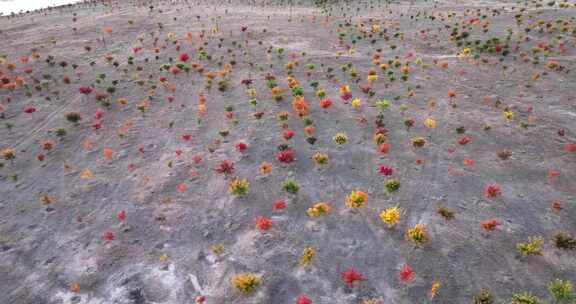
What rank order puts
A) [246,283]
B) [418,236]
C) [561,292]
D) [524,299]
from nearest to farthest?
[524,299] < [561,292] < [246,283] < [418,236]

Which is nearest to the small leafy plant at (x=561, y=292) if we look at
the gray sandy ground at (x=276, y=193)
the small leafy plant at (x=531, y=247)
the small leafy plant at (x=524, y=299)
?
the gray sandy ground at (x=276, y=193)

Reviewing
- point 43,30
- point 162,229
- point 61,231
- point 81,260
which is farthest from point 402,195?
point 43,30

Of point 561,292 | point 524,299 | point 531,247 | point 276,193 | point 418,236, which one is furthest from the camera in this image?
point 276,193

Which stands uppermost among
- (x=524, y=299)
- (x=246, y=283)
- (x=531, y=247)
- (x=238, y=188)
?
(x=238, y=188)

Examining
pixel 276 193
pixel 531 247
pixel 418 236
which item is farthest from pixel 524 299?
pixel 276 193

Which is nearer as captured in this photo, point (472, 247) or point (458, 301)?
point (458, 301)

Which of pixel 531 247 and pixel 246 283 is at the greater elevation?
pixel 531 247

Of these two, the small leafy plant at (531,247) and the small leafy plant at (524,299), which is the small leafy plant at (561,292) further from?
the small leafy plant at (531,247)

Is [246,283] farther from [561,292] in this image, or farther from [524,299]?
[561,292]

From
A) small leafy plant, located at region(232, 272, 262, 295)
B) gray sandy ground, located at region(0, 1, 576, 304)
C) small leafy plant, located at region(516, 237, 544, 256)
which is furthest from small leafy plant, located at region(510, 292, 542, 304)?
small leafy plant, located at region(232, 272, 262, 295)

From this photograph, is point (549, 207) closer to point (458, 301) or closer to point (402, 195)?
point (402, 195)

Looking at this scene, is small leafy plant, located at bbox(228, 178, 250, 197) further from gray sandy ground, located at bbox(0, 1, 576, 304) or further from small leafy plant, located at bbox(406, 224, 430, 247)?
small leafy plant, located at bbox(406, 224, 430, 247)
